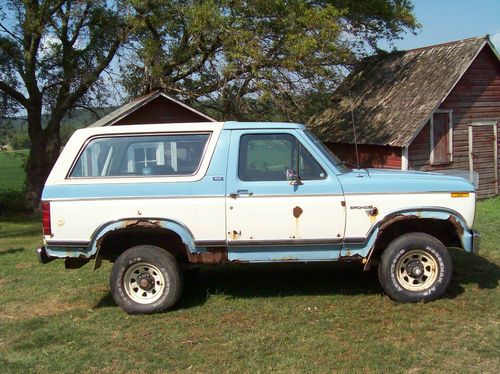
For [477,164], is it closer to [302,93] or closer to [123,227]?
[302,93]

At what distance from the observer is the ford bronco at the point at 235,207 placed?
5.64m

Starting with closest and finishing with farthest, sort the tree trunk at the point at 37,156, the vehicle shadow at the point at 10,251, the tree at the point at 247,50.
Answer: the vehicle shadow at the point at 10,251
the tree at the point at 247,50
the tree trunk at the point at 37,156

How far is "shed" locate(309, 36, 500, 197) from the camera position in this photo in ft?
54.0

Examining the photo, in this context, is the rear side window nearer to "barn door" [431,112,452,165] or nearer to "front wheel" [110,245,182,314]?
"front wheel" [110,245,182,314]

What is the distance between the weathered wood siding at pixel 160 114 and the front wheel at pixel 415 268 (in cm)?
986

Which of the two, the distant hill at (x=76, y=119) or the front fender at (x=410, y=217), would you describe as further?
the distant hill at (x=76, y=119)

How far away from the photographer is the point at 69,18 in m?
18.4

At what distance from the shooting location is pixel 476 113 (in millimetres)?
17938

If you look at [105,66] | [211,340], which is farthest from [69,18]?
[211,340]

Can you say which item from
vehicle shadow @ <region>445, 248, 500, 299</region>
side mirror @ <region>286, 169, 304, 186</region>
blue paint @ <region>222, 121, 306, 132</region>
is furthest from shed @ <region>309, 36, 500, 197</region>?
Result: side mirror @ <region>286, 169, 304, 186</region>

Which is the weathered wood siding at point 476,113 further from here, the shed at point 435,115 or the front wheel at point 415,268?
the front wheel at point 415,268

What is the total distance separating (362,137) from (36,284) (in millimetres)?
12360

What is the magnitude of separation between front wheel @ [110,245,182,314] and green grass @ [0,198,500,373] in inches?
5.6

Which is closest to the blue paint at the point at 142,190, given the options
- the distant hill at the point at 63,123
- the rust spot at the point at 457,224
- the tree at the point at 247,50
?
the rust spot at the point at 457,224
